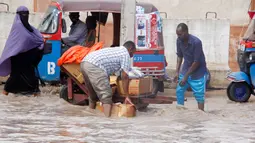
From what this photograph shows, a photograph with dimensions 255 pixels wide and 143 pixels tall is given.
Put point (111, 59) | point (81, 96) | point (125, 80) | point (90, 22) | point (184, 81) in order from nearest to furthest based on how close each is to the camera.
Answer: point (125, 80) < point (111, 59) < point (184, 81) < point (81, 96) < point (90, 22)

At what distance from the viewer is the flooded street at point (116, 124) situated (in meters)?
9.47

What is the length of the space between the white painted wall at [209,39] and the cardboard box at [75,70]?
22.7ft

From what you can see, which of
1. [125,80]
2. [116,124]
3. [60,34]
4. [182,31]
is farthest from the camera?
[60,34]

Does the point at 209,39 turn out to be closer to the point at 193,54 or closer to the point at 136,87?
the point at 193,54

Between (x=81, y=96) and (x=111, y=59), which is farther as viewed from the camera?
(x=81, y=96)

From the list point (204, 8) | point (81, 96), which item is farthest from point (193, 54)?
point (204, 8)

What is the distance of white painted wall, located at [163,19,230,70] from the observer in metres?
19.3

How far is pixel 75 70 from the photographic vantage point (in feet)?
41.6

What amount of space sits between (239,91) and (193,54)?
325cm

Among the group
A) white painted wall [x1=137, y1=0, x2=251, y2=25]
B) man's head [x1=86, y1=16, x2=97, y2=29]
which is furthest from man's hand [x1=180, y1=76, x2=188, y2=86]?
white painted wall [x1=137, y1=0, x2=251, y2=25]

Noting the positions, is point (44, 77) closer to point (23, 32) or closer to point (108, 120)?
point (23, 32)

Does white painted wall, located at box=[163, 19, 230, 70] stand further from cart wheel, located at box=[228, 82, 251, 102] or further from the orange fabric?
the orange fabric

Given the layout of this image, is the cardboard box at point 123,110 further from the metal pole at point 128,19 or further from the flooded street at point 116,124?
the metal pole at point 128,19

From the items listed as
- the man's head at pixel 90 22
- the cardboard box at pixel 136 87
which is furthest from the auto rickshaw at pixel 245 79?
the cardboard box at pixel 136 87
